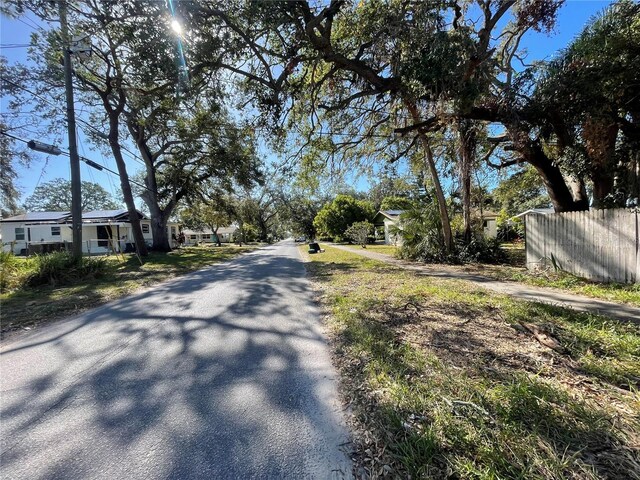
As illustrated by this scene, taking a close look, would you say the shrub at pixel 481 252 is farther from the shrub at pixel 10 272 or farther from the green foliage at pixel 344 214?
the green foliage at pixel 344 214

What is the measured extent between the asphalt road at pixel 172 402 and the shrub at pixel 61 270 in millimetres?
5509

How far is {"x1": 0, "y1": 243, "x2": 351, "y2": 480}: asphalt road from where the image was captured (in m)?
1.81

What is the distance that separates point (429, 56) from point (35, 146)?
38.8 feet

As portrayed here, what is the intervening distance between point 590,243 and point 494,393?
6538 millimetres

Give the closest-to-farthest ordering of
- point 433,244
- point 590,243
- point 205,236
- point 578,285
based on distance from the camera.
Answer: point 578,285 < point 590,243 < point 433,244 < point 205,236

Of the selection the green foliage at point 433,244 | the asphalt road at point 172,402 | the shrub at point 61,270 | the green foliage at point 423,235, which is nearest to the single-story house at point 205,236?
the shrub at point 61,270

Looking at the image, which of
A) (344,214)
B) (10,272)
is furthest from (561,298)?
(344,214)

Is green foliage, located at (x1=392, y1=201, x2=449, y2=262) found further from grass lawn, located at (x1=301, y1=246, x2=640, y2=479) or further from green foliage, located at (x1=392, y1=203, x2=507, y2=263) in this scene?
grass lawn, located at (x1=301, y1=246, x2=640, y2=479)

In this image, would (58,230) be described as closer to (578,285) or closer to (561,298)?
(561,298)

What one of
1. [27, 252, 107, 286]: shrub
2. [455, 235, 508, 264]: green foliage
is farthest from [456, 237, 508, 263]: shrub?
[27, 252, 107, 286]: shrub

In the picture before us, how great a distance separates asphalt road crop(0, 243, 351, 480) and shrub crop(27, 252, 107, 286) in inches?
217

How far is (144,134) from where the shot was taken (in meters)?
18.2

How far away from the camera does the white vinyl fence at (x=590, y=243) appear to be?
572cm

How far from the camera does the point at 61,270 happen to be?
882 centimetres
